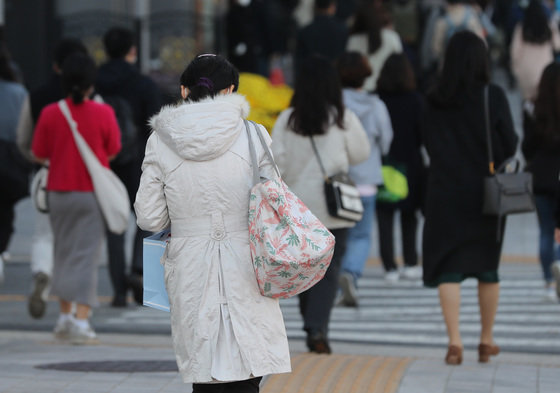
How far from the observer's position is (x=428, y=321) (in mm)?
9781

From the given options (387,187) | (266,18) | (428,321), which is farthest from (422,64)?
(428,321)

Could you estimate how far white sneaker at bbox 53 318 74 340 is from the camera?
8562 millimetres

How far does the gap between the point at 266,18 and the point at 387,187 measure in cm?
974

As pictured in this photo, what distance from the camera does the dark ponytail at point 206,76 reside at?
5137 millimetres

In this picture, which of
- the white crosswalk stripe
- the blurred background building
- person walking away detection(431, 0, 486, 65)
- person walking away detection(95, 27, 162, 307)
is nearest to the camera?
the white crosswalk stripe

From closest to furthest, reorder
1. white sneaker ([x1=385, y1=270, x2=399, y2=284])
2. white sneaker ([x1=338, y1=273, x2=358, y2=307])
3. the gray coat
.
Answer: the gray coat < white sneaker ([x1=338, y1=273, x2=358, y2=307]) < white sneaker ([x1=385, y1=270, x2=399, y2=284])

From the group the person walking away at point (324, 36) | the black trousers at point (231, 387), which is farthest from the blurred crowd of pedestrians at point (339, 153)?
the person walking away at point (324, 36)

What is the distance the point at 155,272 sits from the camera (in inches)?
211

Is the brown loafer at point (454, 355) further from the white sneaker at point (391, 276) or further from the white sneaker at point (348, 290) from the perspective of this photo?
the white sneaker at point (391, 276)

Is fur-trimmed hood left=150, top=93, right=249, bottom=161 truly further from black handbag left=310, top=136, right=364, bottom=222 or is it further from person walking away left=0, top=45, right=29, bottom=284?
person walking away left=0, top=45, right=29, bottom=284

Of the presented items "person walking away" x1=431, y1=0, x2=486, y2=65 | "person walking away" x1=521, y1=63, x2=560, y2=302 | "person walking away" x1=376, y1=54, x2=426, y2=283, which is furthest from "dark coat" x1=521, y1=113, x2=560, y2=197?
"person walking away" x1=431, y1=0, x2=486, y2=65

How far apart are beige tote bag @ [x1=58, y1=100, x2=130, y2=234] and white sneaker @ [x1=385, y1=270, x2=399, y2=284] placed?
3605mm

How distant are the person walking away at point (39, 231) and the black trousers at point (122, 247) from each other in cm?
74

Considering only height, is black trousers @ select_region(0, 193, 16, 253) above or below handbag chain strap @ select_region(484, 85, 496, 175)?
below
